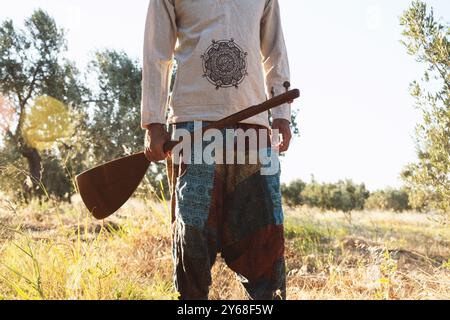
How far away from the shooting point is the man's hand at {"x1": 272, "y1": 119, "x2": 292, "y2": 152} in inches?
109

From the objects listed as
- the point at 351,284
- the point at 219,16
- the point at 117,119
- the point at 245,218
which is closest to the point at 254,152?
the point at 245,218

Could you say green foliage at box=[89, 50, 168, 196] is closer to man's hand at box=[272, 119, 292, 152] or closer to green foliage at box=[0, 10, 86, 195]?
green foliage at box=[0, 10, 86, 195]

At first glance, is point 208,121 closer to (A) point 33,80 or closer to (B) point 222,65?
(B) point 222,65

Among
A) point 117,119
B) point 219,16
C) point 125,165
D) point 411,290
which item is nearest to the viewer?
point 219,16

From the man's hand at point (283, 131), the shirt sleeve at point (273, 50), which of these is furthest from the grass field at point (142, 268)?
the shirt sleeve at point (273, 50)

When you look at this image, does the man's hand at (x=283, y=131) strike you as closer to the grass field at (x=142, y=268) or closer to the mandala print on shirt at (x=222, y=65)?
the mandala print on shirt at (x=222, y=65)

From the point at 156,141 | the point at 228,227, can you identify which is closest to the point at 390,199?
the point at 228,227

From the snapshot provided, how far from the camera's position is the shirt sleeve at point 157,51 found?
103 inches

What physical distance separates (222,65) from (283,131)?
558 mm

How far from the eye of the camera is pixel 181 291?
7.91 ft

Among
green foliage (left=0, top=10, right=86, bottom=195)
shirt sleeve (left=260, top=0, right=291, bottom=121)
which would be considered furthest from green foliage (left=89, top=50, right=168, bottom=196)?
shirt sleeve (left=260, top=0, right=291, bottom=121)

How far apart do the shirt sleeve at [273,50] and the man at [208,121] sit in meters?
0.19

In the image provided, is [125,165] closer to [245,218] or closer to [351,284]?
[245,218]

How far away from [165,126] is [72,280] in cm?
95
